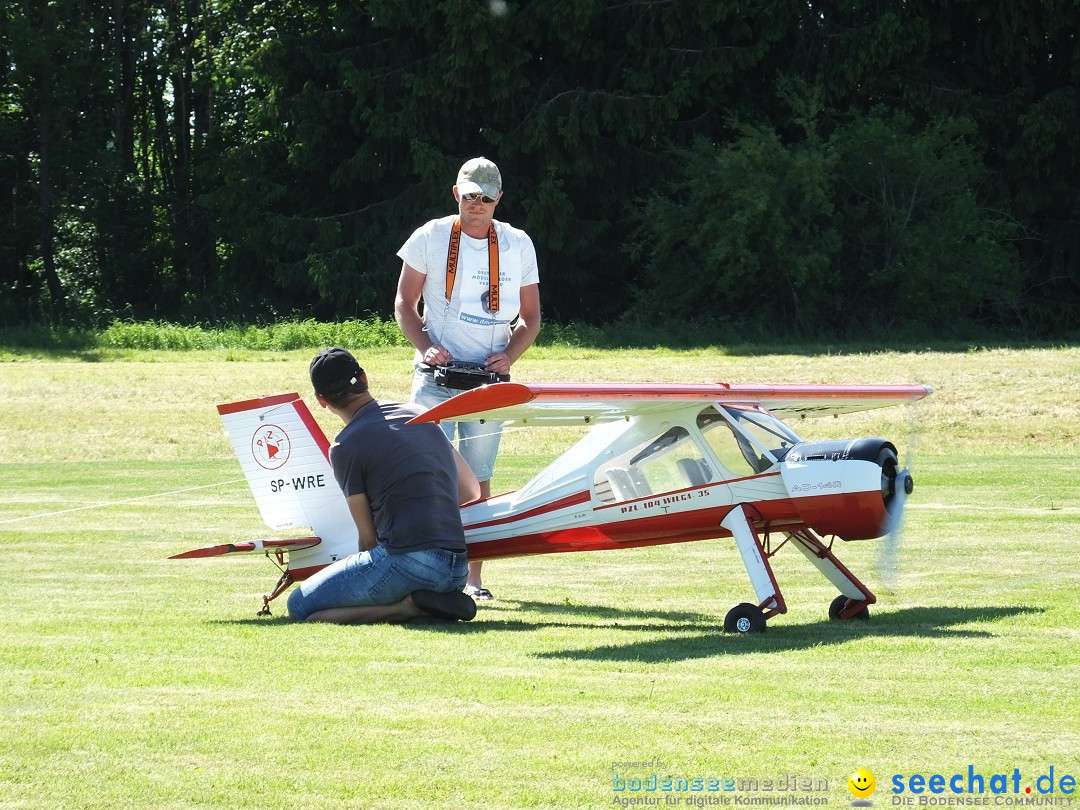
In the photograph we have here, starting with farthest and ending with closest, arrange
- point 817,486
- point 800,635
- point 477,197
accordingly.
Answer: point 477,197 < point 817,486 < point 800,635

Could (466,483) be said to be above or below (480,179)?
below

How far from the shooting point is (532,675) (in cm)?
641

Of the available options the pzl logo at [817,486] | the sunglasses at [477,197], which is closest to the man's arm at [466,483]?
the sunglasses at [477,197]

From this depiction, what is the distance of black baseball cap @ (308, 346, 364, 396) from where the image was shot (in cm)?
789

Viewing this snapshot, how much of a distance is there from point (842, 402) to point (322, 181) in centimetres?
3516

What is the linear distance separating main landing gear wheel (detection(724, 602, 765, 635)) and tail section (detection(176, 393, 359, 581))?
94.9 inches

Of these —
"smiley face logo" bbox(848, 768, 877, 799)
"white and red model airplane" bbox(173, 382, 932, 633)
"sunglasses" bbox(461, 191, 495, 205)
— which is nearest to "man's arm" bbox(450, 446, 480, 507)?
→ "white and red model airplane" bbox(173, 382, 932, 633)

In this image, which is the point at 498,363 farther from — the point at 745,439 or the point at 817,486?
the point at 817,486

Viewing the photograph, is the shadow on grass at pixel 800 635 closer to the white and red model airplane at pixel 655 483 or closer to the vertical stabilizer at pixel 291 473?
the white and red model airplane at pixel 655 483

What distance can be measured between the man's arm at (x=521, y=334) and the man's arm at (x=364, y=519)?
1249 millimetres

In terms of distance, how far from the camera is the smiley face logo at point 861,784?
4.42 metres

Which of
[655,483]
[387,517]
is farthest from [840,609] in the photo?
[387,517]

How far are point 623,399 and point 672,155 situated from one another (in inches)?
1326

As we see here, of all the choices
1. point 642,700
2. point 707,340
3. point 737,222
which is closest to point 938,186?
point 737,222
